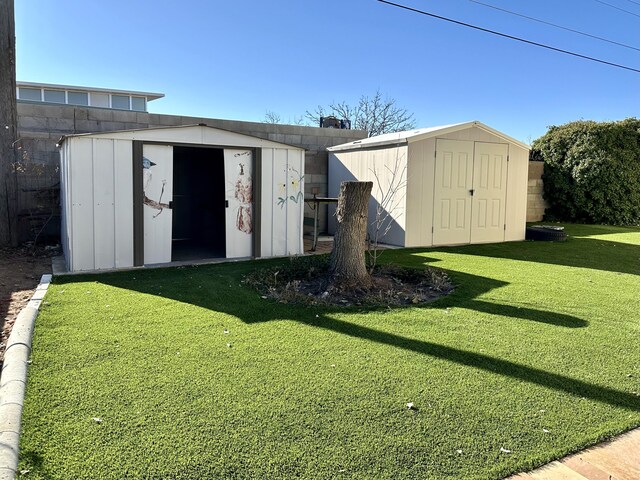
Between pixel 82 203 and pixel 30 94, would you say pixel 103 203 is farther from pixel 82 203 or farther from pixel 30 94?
pixel 30 94

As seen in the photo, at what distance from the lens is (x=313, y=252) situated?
8.73 meters

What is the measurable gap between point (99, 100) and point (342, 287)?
62.9 feet

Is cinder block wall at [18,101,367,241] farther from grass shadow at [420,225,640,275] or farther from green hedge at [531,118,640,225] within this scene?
green hedge at [531,118,640,225]

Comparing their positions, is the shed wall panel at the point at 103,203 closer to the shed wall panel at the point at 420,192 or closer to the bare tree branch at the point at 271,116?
the shed wall panel at the point at 420,192

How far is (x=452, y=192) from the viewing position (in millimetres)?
9930

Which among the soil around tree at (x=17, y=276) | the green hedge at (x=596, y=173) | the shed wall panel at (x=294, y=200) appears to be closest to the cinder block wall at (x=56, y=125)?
the soil around tree at (x=17, y=276)

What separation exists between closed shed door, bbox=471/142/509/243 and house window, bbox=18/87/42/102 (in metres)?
17.6

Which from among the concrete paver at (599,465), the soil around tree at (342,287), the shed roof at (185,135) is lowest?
the concrete paver at (599,465)

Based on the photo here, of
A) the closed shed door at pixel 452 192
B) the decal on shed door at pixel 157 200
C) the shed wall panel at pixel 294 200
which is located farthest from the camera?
the closed shed door at pixel 452 192

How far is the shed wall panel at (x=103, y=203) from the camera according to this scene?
6656 mm

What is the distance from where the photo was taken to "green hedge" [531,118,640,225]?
46.4 feet

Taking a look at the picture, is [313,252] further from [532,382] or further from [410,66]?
[410,66]

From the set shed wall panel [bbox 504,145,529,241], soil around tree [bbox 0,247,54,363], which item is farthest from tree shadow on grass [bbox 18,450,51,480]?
shed wall panel [bbox 504,145,529,241]

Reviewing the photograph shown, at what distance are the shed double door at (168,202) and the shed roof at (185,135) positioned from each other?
0.47 ft
